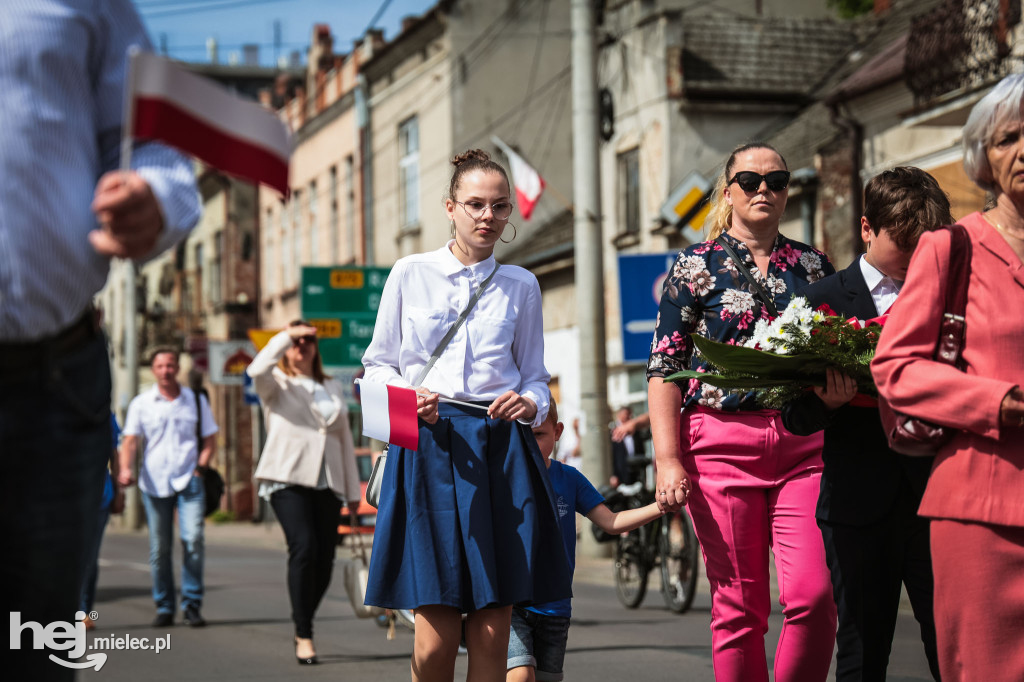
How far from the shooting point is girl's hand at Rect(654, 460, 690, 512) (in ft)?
16.5

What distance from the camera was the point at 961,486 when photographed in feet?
11.0

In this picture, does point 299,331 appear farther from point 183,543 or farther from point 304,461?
point 183,543

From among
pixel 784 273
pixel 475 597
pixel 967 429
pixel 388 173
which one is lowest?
pixel 475 597

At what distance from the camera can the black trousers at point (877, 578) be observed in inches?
182

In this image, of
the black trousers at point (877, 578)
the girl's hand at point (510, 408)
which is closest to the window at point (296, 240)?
the girl's hand at point (510, 408)

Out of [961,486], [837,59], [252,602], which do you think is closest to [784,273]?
[961,486]

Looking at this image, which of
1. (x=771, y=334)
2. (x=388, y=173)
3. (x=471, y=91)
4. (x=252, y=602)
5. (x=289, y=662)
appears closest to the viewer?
(x=771, y=334)

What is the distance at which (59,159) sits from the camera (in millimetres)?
2742

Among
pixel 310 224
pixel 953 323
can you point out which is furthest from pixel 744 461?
pixel 310 224

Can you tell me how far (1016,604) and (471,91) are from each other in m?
29.8

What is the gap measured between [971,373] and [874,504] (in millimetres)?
1304

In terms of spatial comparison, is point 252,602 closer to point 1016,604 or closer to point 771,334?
point 771,334

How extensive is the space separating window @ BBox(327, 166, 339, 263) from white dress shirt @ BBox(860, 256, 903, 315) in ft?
118

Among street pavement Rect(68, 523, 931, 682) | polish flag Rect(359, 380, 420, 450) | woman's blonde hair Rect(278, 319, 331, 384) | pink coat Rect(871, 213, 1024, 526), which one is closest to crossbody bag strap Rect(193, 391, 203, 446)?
street pavement Rect(68, 523, 931, 682)
